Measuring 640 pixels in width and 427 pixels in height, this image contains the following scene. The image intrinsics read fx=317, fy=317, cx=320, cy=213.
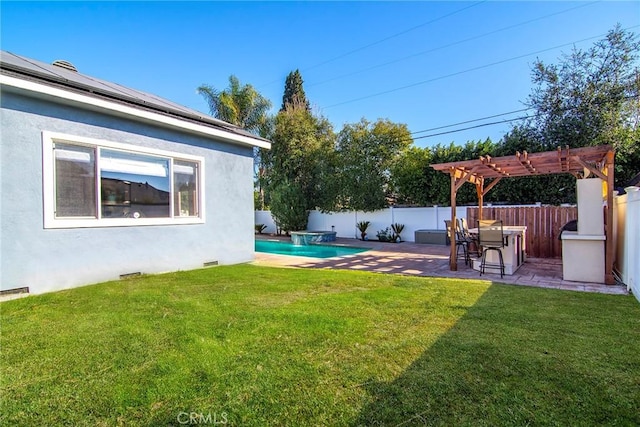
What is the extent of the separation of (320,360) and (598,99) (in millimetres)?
15993

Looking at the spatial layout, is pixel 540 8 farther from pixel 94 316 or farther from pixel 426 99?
pixel 94 316

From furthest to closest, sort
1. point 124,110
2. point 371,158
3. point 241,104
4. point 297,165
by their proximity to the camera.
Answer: point 241,104, point 297,165, point 371,158, point 124,110

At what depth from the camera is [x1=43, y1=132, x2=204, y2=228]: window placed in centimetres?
591

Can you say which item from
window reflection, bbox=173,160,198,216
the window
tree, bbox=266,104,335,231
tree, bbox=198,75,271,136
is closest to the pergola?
window reflection, bbox=173,160,198,216

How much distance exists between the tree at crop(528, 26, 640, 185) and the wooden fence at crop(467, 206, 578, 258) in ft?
12.5

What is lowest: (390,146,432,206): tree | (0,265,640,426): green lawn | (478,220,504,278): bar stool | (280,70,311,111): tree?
(0,265,640,426): green lawn

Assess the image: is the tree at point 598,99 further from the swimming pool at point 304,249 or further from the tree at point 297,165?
the tree at point 297,165

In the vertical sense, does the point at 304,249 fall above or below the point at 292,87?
below

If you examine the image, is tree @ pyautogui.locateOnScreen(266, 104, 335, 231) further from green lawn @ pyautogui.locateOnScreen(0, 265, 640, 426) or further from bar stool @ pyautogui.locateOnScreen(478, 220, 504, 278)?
green lawn @ pyautogui.locateOnScreen(0, 265, 640, 426)

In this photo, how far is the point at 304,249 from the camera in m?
15.6

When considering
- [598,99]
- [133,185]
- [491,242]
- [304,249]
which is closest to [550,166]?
[491,242]

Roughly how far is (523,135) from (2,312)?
1721 cm

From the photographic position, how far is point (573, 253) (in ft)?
23.0

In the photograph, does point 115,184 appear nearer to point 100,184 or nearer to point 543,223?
point 100,184
